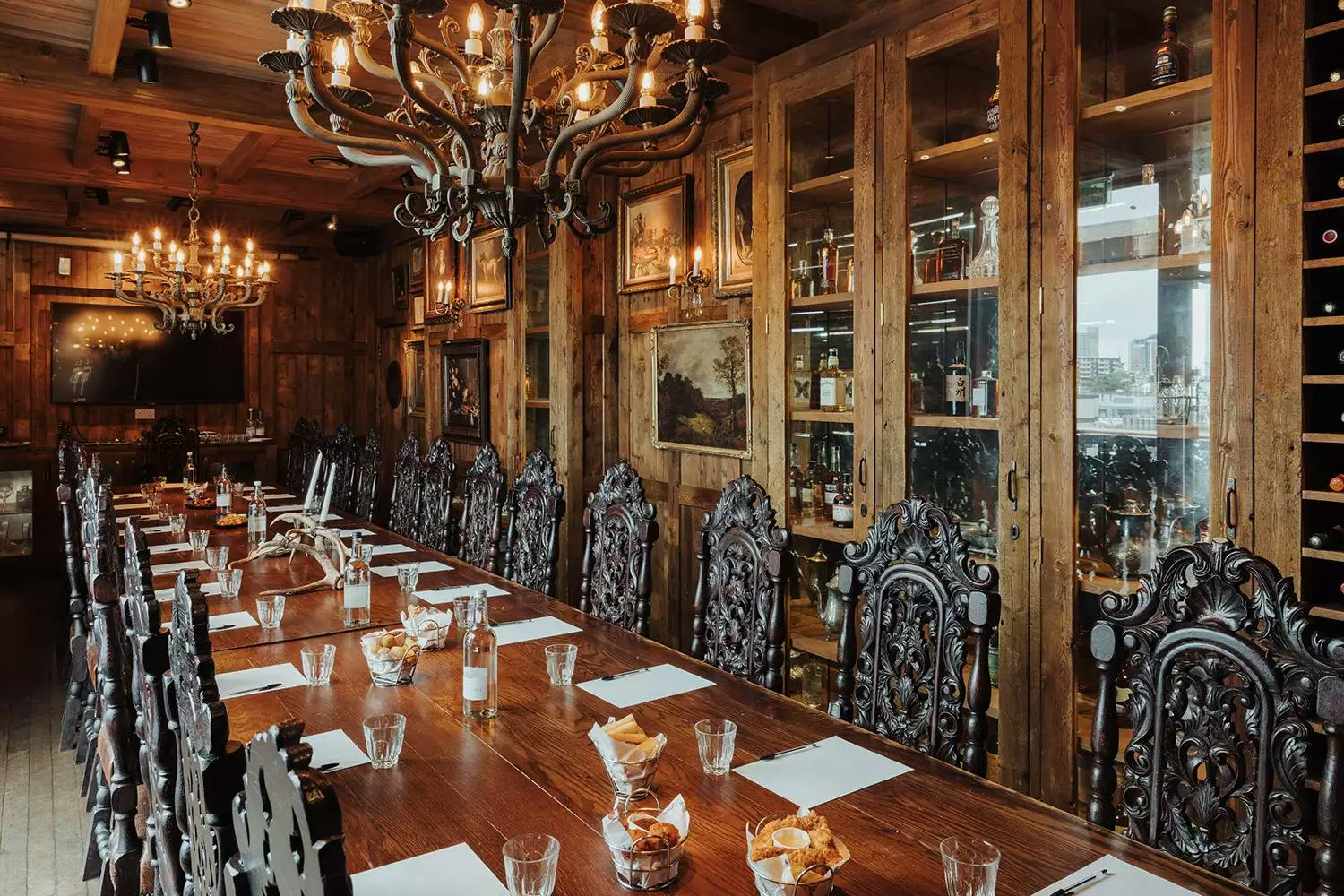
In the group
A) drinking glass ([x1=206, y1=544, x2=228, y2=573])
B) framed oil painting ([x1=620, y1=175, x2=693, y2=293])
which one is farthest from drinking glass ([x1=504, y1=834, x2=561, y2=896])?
framed oil painting ([x1=620, y1=175, x2=693, y2=293])

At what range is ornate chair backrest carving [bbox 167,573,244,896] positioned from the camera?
35.0 inches

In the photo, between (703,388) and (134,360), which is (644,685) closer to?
(703,388)

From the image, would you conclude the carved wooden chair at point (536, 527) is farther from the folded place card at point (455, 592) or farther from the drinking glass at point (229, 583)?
the drinking glass at point (229, 583)

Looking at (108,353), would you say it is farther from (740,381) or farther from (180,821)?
(180,821)

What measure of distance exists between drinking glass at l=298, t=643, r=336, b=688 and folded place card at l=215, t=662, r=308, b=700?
0.11 ft

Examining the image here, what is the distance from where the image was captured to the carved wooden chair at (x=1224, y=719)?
4.20 feet

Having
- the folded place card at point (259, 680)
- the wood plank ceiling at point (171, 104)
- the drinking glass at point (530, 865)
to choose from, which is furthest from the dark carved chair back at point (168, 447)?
the drinking glass at point (530, 865)


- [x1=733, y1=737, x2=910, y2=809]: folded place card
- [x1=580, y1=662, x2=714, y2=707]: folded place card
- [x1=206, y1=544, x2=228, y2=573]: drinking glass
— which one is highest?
[x1=206, y1=544, x2=228, y2=573]: drinking glass

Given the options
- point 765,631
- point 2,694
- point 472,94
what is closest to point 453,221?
point 472,94

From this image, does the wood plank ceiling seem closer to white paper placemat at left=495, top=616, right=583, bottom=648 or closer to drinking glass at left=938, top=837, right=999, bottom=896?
white paper placemat at left=495, top=616, right=583, bottom=648

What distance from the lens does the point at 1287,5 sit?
6.68 ft

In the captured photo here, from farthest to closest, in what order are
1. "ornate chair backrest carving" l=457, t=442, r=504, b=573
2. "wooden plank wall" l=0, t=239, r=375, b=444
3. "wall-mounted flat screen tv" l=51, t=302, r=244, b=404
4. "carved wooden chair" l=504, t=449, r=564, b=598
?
1. "wall-mounted flat screen tv" l=51, t=302, r=244, b=404
2. "wooden plank wall" l=0, t=239, r=375, b=444
3. "ornate chair backrest carving" l=457, t=442, r=504, b=573
4. "carved wooden chair" l=504, t=449, r=564, b=598

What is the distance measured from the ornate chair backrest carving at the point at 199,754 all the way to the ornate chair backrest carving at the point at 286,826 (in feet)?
0.19

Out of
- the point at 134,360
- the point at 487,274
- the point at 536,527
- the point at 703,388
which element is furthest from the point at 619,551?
the point at 134,360
